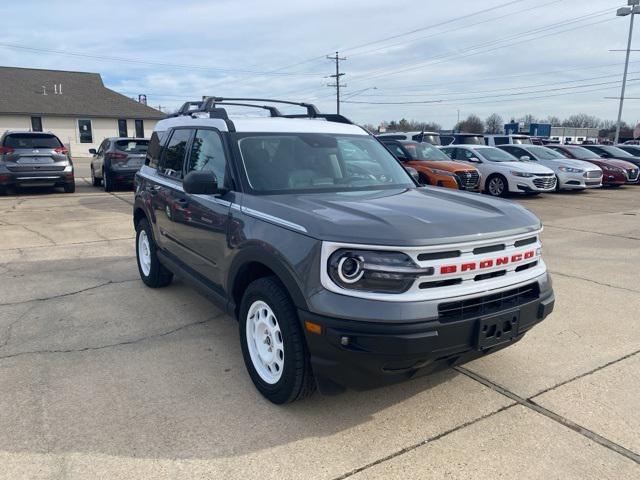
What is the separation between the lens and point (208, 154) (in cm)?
433

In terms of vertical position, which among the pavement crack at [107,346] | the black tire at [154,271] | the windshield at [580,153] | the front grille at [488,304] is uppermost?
the windshield at [580,153]

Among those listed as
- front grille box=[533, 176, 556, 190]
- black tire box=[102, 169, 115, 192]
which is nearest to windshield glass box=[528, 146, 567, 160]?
front grille box=[533, 176, 556, 190]

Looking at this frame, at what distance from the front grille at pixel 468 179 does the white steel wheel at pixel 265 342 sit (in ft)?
36.1

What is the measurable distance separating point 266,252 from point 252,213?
0.38 meters

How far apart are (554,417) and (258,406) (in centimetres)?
187

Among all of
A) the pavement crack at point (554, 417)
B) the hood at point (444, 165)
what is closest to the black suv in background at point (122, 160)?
the hood at point (444, 165)

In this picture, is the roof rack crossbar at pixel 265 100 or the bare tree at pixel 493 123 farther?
the bare tree at pixel 493 123

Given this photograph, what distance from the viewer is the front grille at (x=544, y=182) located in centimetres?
1479

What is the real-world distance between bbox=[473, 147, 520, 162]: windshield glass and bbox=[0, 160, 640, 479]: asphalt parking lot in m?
11.1

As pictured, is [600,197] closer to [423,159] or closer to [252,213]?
[423,159]

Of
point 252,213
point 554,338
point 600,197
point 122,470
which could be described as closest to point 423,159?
point 600,197

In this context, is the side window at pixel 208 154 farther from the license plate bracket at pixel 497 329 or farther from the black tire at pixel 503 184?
the black tire at pixel 503 184

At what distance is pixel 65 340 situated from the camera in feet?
14.3

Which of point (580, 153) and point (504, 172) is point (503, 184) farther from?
point (580, 153)
